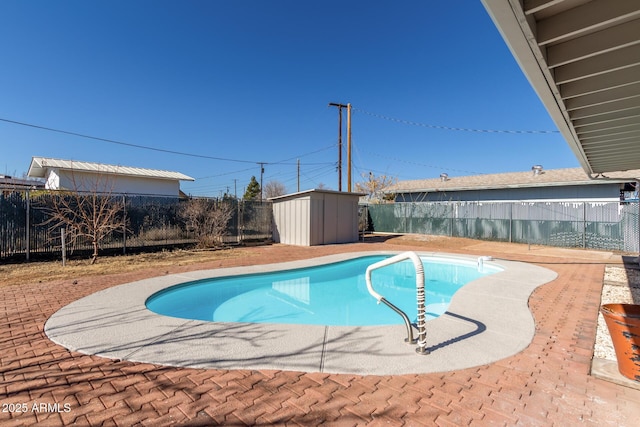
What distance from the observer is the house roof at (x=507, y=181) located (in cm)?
1652

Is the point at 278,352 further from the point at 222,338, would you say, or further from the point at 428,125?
the point at 428,125

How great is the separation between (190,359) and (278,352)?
2.89 feet

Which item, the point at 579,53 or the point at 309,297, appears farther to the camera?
the point at 309,297

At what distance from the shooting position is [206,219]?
12.4 m

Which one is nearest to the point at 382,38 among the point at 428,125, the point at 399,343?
the point at 428,125

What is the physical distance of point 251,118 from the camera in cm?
1986

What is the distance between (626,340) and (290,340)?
3144mm

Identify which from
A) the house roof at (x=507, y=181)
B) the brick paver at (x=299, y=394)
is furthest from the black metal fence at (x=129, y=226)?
the house roof at (x=507, y=181)

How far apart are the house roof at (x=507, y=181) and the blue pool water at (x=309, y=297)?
460 inches

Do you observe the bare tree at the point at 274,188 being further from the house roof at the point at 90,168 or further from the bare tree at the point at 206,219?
the bare tree at the point at 206,219

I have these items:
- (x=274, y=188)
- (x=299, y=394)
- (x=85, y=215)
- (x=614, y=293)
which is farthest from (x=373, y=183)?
(x=299, y=394)

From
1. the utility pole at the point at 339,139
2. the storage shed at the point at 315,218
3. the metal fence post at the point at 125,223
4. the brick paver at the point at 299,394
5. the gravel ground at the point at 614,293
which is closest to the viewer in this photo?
the brick paver at the point at 299,394

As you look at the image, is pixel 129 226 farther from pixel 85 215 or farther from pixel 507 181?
pixel 507 181

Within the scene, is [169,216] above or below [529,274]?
above
